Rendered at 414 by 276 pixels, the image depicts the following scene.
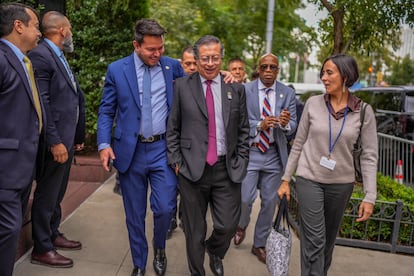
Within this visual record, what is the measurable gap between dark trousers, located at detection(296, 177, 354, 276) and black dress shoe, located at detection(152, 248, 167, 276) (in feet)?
3.84

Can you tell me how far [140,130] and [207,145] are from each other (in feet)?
1.88

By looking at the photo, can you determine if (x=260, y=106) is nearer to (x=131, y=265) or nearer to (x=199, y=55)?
(x=199, y=55)

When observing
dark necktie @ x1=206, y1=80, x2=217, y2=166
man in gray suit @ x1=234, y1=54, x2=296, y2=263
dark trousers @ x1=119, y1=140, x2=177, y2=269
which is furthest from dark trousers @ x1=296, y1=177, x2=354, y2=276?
dark trousers @ x1=119, y1=140, x2=177, y2=269

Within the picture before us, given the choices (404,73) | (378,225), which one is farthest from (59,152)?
(404,73)

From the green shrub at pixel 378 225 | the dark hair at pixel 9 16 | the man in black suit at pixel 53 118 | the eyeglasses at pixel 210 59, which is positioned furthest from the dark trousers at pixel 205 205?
the green shrub at pixel 378 225

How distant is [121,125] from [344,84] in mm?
1722

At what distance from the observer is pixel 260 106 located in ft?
14.0

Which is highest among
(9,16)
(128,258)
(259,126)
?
(9,16)

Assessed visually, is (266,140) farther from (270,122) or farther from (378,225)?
(378,225)

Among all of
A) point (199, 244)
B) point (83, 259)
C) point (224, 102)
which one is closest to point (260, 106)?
point (224, 102)

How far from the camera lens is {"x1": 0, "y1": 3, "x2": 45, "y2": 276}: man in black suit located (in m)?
2.89

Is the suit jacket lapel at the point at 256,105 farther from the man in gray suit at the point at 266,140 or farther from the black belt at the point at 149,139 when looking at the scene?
the black belt at the point at 149,139

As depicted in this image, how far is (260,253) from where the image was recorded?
168 inches

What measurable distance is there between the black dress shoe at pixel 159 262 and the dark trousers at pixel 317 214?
1.17 meters
